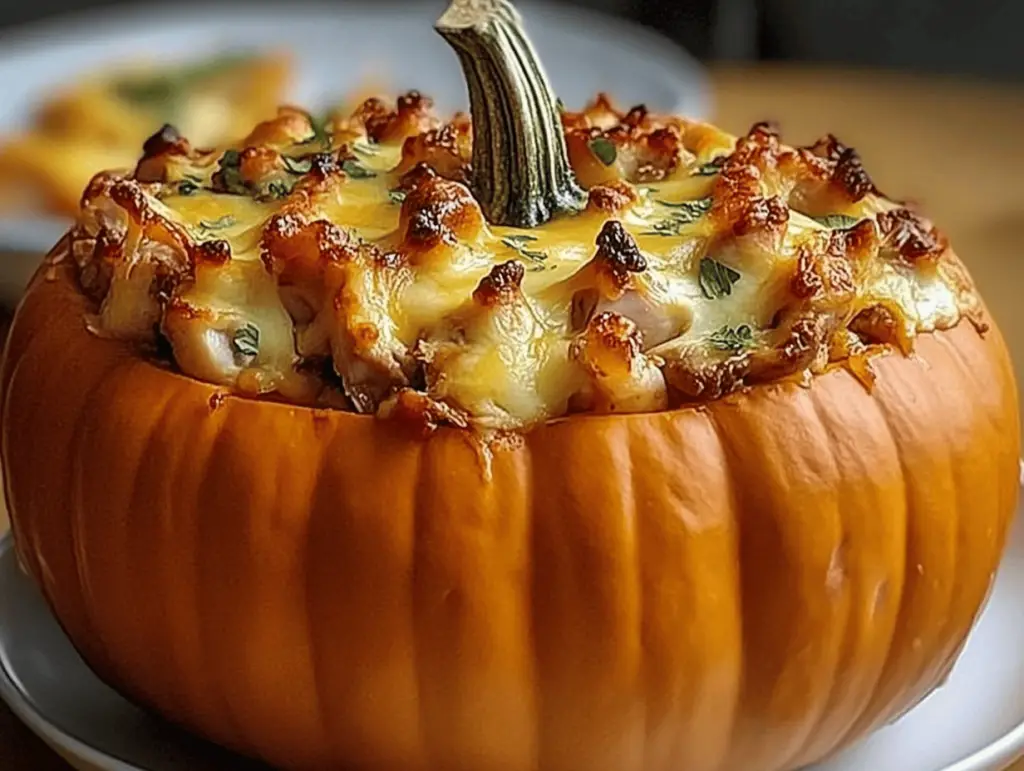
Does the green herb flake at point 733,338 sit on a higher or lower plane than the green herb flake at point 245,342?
higher

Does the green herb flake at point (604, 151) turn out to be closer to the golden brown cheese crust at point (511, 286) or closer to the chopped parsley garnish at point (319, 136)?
the golden brown cheese crust at point (511, 286)

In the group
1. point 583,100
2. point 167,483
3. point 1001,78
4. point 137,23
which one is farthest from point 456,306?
point 1001,78

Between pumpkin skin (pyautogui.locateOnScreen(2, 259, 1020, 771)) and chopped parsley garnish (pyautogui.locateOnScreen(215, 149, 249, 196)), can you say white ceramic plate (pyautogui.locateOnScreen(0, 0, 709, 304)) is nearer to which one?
chopped parsley garnish (pyautogui.locateOnScreen(215, 149, 249, 196))

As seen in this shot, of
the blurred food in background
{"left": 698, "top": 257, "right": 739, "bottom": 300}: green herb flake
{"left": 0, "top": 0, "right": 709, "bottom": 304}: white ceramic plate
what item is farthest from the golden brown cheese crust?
{"left": 0, "top": 0, "right": 709, "bottom": 304}: white ceramic plate

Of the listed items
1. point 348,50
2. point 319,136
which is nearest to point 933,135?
point 348,50

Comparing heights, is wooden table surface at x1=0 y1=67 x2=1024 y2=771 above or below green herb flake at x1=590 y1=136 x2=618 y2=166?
below

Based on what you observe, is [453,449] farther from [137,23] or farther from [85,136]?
[137,23]

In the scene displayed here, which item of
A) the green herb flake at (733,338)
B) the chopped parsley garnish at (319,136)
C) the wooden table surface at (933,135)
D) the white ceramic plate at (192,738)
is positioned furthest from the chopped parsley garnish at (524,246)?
the wooden table surface at (933,135)
